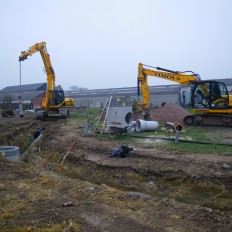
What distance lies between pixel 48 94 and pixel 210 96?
43.1ft

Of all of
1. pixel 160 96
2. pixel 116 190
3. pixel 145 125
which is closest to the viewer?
pixel 116 190

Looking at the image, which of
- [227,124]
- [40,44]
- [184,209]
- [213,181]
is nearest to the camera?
[184,209]

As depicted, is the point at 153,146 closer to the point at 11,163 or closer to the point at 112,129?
the point at 112,129

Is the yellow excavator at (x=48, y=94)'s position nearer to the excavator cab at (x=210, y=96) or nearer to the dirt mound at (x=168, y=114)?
the dirt mound at (x=168, y=114)

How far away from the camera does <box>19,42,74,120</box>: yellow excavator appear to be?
2330cm

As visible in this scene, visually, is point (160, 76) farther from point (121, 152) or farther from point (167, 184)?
point (167, 184)

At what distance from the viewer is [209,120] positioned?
1667cm

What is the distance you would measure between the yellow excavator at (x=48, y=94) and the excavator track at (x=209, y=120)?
11.4 m

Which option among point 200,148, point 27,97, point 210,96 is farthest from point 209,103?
point 27,97

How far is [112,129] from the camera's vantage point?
45.1 ft

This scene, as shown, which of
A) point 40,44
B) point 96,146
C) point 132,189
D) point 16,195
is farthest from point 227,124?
point 40,44

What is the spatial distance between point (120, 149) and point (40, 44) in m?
15.7

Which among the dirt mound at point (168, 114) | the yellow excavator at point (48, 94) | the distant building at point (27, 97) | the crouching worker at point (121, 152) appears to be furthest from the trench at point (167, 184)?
the distant building at point (27, 97)

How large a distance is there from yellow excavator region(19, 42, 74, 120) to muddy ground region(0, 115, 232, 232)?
1137 centimetres
